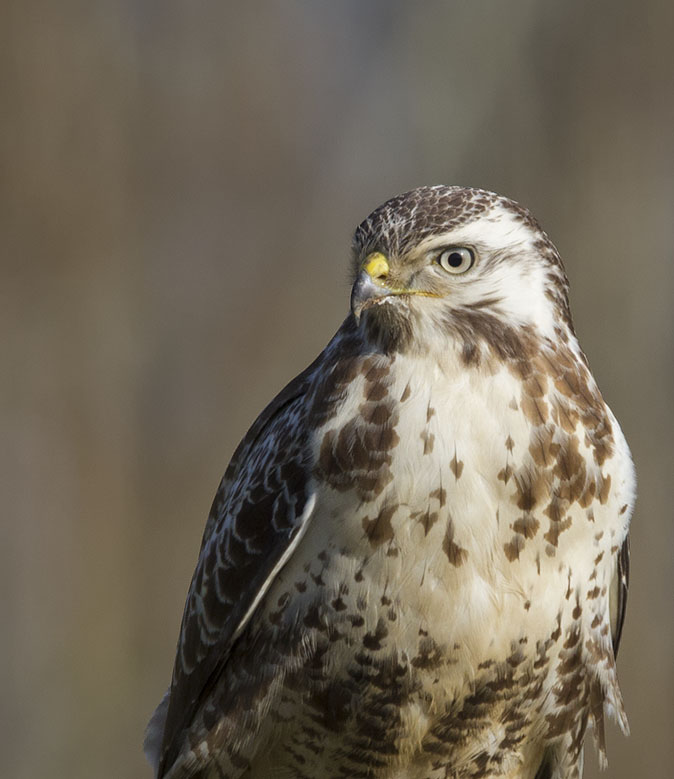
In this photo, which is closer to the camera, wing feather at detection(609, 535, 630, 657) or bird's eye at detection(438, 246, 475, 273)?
bird's eye at detection(438, 246, 475, 273)

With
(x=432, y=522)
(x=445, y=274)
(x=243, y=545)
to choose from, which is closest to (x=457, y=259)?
(x=445, y=274)

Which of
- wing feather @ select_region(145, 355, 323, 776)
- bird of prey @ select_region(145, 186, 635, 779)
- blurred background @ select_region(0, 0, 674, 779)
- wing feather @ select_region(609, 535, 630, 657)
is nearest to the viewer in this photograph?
bird of prey @ select_region(145, 186, 635, 779)

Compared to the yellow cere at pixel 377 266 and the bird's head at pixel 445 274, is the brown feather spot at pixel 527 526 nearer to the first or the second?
the bird's head at pixel 445 274

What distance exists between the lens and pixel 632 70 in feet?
21.7

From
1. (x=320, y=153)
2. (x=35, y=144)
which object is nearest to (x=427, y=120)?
(x=320, y=153)

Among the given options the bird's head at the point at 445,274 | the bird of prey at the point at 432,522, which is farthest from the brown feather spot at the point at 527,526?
the bird's head at the point at 445,274

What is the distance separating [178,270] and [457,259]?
4.52m

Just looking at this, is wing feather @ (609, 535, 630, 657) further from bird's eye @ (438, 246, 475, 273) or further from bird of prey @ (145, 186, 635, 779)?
bird's eye @ (438, 246, 475, 273)

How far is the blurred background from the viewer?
6.45 m

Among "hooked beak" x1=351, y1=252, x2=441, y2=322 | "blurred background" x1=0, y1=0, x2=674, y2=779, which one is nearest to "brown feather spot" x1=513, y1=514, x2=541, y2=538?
"hooked beak" x1=351, y1=252, x2=441, y2=322

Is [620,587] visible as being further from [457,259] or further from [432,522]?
[457,259]

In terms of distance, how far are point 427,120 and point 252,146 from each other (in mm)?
1072

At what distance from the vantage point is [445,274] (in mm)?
2619

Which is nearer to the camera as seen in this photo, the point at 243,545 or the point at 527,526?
the point at 527,526
